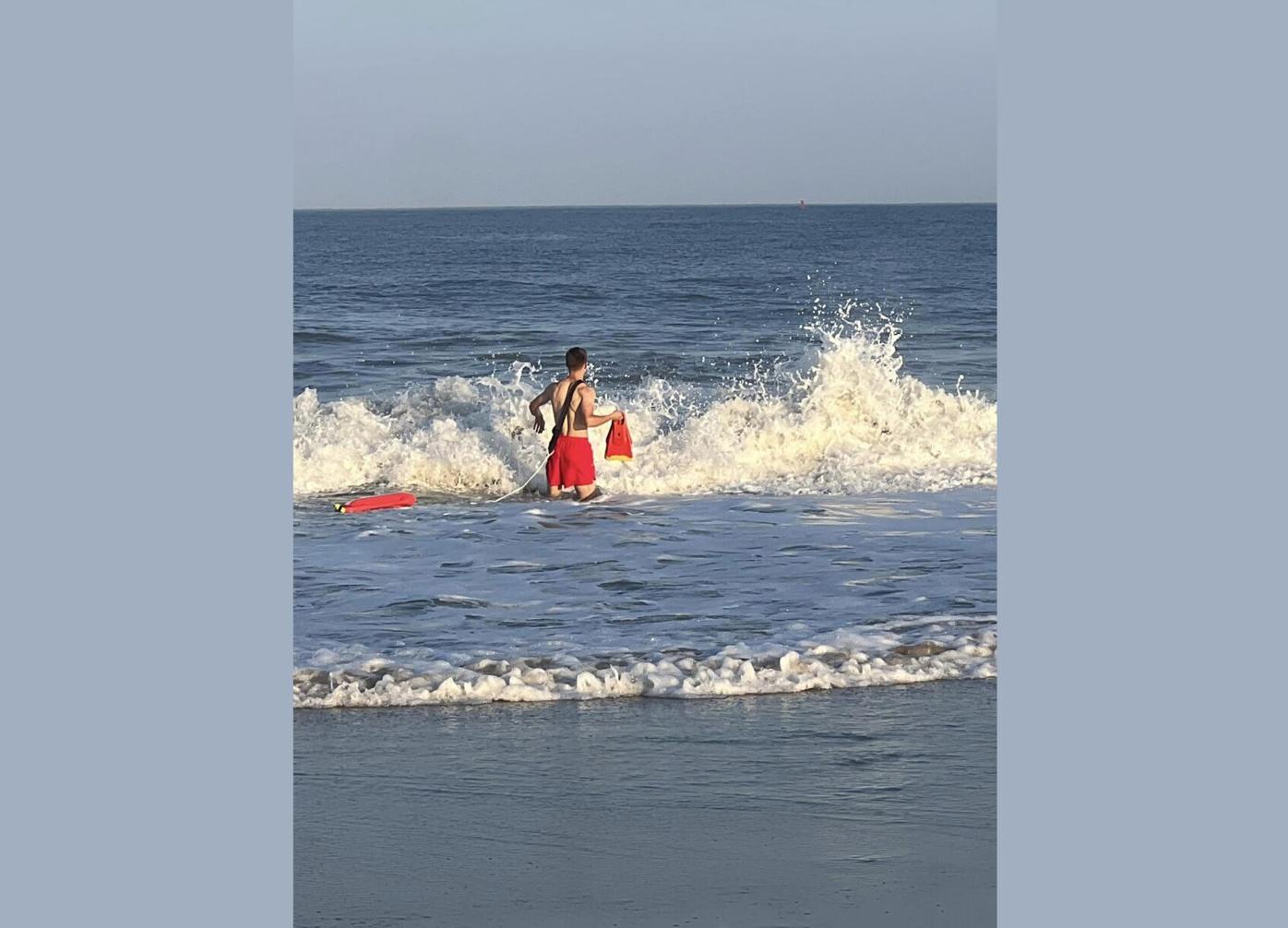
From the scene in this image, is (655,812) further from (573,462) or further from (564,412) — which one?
(573,462)

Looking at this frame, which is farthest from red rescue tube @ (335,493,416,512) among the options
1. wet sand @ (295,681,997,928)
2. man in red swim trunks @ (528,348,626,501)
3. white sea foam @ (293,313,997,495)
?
wet sand @ (295,681,997,928)

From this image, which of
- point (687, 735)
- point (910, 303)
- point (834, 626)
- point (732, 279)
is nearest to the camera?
point (687, 735)

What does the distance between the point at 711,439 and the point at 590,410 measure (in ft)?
5.99

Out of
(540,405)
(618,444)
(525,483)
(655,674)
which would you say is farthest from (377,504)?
(655,674)

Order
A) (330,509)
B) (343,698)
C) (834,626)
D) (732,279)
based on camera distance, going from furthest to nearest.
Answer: (732,279) < (330,509) < (834,626) < (343,698)

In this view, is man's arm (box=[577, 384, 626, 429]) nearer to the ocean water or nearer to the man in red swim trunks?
the man in red swim trunks

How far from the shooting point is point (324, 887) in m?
4.89

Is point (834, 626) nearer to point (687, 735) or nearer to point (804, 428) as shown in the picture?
point (687, 735)

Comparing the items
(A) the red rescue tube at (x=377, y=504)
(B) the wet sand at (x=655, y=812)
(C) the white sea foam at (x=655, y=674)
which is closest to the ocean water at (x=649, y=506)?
(C) the white sea foam at (x=655, y=674)

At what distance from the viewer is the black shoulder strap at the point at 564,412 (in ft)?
35.6

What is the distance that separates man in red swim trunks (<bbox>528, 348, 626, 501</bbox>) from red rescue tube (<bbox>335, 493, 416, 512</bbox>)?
3.45 ft

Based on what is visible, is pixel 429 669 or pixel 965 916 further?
pixel 429 669

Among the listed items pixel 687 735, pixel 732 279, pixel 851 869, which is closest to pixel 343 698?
pixel 687 735

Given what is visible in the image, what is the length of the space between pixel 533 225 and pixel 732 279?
2014cm
